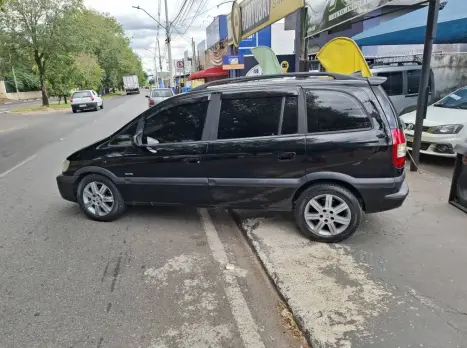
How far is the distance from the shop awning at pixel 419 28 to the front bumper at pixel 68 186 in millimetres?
9988

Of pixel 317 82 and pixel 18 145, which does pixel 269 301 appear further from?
pixel 18 145

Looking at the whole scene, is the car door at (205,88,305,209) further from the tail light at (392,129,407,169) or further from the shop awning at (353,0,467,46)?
the shop awning at (353,0,467,46)

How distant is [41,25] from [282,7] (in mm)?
21958

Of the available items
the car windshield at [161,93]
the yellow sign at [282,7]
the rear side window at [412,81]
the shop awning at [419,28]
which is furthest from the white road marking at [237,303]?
the car windshield at [161,93]

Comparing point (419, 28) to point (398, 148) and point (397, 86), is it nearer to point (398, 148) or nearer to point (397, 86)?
point (397, 86)

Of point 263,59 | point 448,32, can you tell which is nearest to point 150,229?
point 263,59

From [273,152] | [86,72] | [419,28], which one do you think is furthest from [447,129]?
[86,72]

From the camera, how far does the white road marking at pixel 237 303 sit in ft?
8.84

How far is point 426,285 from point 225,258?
192 centimetres

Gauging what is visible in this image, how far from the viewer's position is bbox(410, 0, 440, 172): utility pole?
607 centimetres

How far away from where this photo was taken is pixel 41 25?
2564cm

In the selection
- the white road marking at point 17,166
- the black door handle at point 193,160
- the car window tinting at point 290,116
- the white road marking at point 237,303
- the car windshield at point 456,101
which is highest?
the car window tinting at point 290,116

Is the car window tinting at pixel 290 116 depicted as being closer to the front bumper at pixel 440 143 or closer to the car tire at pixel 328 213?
the car tire at pixel 328 213

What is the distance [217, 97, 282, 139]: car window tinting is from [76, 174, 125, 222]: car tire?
5.41 feet
